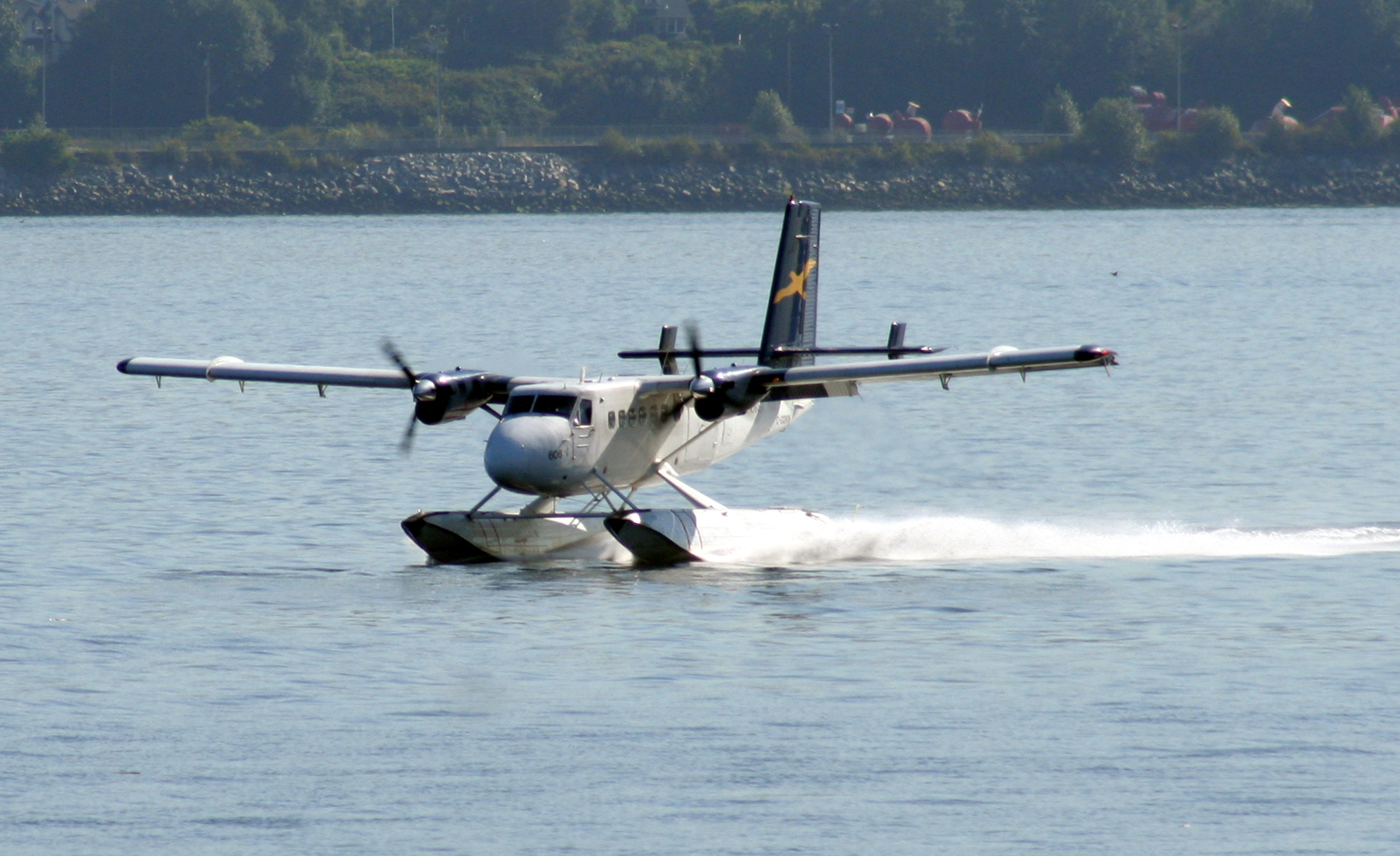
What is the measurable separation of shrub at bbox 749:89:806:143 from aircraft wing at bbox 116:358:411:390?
468 ft

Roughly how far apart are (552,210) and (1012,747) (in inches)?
6294

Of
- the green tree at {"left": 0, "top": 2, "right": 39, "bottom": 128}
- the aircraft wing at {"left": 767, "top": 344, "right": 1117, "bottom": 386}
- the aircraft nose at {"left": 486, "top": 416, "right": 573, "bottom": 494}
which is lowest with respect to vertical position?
the aircraft nose at {"left": 486, "top": 416, "right": 573, "bottom": 494}

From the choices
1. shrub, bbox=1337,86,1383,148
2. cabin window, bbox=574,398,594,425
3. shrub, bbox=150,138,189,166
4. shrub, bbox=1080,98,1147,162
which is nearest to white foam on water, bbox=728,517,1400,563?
cabin window, bbox=574,398,594,425

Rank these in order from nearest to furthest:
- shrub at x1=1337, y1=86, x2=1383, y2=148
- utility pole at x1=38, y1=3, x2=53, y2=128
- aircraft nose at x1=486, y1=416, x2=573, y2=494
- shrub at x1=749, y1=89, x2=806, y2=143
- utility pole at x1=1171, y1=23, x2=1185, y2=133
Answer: aircraft nose at x1=486, y1=416, x2=573, y2=494
shrub at x1=1337, y1=86, x2=1383, y2=148
shrub at x1=749, y1=89, x2=806, y2=143
utility pole at x1=1171, y1=23, x2=1185, y2=133
utility pole at x1=38, y1=3, x2=53, y2=128

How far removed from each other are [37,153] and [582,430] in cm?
14847

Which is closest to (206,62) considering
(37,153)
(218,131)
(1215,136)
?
(218,131)

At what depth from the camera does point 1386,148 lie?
17000 cm

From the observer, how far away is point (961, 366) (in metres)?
25.7

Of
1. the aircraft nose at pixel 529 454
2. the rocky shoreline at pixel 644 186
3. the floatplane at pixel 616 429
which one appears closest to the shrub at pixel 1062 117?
the rocky shoreline at pixel 644 186

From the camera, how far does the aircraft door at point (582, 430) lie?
84.1 ft

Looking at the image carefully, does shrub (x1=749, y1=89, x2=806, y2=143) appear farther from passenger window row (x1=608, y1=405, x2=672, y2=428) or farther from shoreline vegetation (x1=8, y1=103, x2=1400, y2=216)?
passenger window row (x1=608, y1=405, x2=672, y2=428)

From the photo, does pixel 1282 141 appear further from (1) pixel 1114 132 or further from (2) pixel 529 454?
(2) pixel 529 454

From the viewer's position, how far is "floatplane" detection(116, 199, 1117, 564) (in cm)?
2528

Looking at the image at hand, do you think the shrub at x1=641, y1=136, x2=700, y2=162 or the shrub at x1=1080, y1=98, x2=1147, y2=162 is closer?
the shrub at x1=1080, y1=98, x2=1147, y2=162
